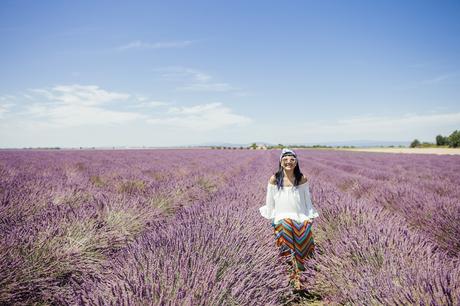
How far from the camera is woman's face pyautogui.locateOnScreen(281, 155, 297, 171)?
2.69 meters

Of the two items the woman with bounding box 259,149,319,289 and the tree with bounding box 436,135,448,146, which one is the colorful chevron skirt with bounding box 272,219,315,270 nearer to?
the woman with bounding box 259,149,319,289

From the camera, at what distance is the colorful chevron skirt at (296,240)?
2.39 meters

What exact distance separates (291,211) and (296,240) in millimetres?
355

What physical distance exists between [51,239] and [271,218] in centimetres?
190

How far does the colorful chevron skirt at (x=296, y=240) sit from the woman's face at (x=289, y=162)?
496 mm

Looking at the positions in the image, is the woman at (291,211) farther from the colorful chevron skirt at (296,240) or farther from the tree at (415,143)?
the tree at (415,143)

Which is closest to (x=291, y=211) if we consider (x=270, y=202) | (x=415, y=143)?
(x=270, y=202)

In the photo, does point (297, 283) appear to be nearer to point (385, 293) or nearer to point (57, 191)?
point (385, 293)

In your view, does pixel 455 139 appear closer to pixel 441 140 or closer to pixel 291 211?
pixel 441 140

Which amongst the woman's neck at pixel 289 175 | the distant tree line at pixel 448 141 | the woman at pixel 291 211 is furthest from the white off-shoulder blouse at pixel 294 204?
the distant tree line at pixel 448 141

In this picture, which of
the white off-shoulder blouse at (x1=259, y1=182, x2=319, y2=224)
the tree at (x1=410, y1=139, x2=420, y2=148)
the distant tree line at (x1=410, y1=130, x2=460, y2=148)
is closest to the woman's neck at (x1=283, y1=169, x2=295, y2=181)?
the white off-shoulder blouse at (x1=259, y1=182, x2=319, y2=224)

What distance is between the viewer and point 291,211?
9.03 feet

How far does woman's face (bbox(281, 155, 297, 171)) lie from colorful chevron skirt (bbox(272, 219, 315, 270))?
50 centimetres

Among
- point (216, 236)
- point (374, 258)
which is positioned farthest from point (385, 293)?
point (216, 236)
